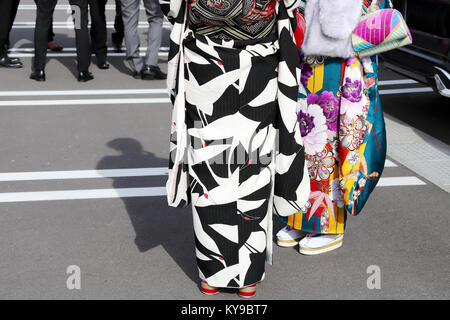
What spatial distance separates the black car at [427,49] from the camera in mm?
5402

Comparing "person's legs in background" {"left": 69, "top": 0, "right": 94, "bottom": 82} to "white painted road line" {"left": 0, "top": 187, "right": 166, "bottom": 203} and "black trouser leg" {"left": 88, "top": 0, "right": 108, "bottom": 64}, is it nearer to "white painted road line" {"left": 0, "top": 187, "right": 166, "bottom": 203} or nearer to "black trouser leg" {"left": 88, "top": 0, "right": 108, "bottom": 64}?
"black trouser leg" {"left": 88, "top": 0, "right": 108, "bottom": 64}

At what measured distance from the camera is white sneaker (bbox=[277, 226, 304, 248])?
3.68 meters

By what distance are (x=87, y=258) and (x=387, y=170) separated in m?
2.37

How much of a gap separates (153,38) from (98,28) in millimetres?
743

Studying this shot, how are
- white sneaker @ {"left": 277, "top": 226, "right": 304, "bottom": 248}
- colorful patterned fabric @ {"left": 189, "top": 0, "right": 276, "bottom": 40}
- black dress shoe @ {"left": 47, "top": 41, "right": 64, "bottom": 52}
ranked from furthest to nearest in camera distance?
black dress shoe @ {"left": 47, "top": 41, "right": 64, "bottom": 52} → white sneaker @ {"left": 277, "top": 226, "right": 304, "bottom": 248} → colorful patterned fabric @ {"left": 189, "top": 0, "right": 276, "bottom": 40}

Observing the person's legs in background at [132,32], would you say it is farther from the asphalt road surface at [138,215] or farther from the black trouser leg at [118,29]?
the black trouser leg at [118,29]

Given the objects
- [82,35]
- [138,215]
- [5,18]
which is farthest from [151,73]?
[138,215]

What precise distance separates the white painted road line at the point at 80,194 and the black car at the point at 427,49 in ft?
8.40

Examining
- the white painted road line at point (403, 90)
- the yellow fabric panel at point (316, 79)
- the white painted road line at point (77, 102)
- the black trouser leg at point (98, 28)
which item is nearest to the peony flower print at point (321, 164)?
the yellow fabric panel at point (316, 79)

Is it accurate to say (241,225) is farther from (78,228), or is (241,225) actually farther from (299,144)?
(78,228)

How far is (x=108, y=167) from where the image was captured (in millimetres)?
4805

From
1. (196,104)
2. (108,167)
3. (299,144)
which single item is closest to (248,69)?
(196,104)

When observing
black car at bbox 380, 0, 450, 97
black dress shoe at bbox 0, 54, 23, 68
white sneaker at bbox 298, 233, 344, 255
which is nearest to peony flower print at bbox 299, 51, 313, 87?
white sneaker at bbox 298, 233, 344, 255

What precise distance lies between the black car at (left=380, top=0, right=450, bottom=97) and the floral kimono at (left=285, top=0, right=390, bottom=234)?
2.07 metres
